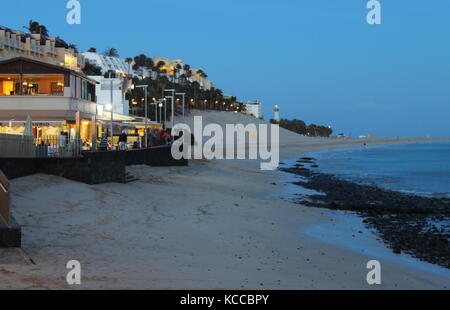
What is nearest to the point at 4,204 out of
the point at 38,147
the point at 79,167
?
the point at 79,167

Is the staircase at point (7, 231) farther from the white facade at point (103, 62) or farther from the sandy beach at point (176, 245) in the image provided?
the white facade at point (103, 62)

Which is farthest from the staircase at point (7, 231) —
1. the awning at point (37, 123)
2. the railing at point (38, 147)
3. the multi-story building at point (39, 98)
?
the awning at point (37, 123)

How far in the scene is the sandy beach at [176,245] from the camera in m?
8.00

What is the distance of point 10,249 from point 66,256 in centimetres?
89

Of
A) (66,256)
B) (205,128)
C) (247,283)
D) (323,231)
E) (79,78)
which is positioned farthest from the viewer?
(205,128)

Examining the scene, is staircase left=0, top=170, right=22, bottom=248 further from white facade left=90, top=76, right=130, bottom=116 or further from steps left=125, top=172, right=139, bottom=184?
white facade left=90, top=76, right=130, bottom=116

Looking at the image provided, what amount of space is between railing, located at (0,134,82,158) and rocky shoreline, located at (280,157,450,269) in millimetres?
9453

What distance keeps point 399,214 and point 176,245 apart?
1209 centimetres

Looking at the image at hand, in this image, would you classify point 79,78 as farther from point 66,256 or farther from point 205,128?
point 205,128

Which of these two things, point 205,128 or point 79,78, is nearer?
point 79,78

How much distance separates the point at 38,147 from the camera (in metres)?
18.5

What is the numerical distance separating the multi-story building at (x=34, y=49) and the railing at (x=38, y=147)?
25.4m
